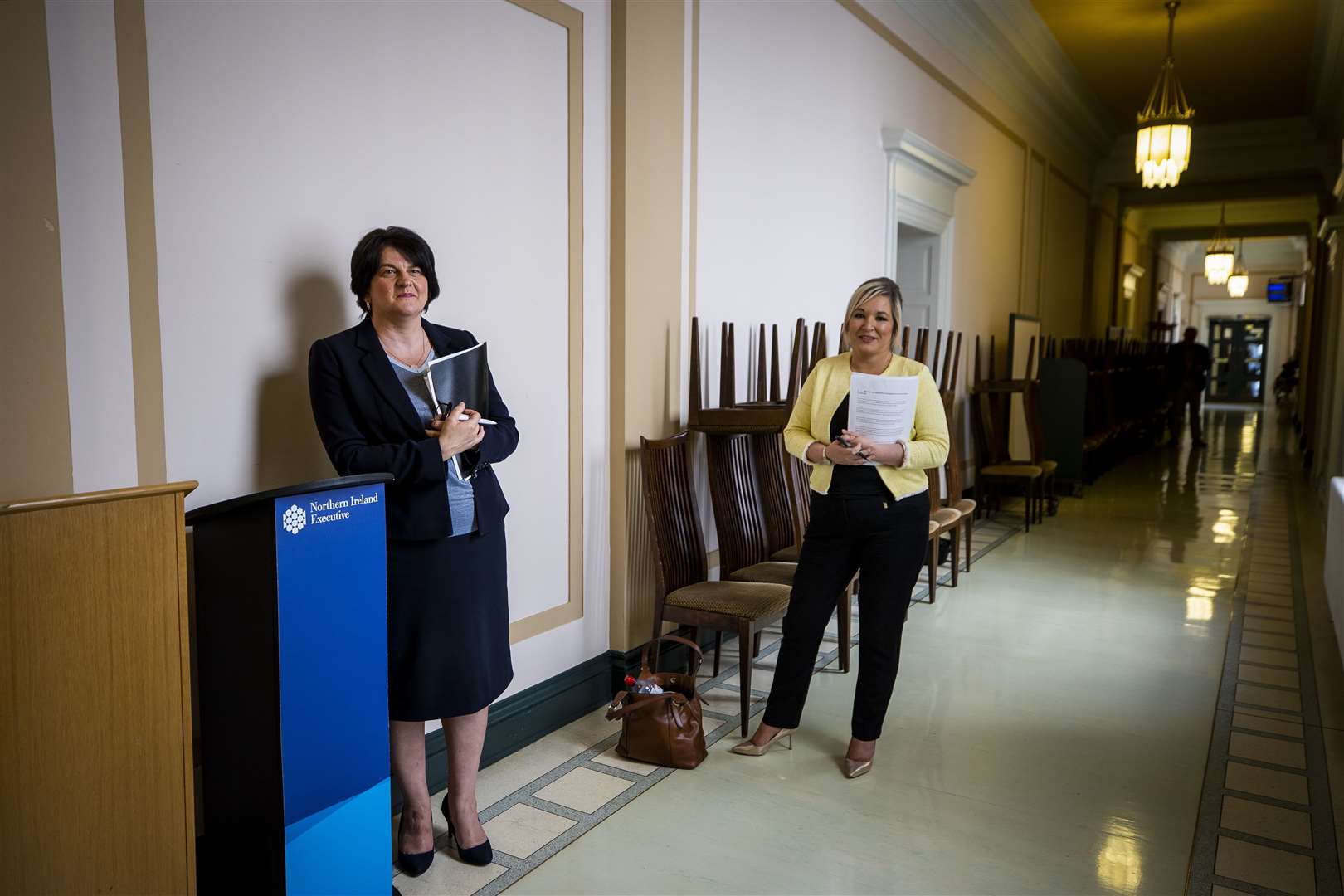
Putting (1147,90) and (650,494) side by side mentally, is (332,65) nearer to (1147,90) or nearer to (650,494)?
(650,494)

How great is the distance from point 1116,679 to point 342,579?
10.8 ft

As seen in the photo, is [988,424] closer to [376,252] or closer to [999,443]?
[999,443]

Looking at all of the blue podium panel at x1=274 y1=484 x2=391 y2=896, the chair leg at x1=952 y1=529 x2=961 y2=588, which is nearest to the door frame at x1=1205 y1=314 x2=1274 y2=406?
the chair leg at x1=952 y1=529 x2=961 y2=588

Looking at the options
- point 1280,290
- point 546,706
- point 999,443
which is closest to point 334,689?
point 546,706

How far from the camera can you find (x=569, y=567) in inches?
143

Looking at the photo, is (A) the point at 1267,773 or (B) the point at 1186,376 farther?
(B) the point at 1186,376

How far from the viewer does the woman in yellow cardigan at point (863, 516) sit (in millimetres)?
3043

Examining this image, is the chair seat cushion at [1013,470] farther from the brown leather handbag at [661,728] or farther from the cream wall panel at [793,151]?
the brown leather handbag at [661,728]

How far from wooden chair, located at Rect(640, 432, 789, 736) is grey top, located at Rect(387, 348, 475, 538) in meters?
1.27

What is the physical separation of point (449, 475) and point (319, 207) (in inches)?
31.5

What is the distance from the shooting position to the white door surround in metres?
6.30

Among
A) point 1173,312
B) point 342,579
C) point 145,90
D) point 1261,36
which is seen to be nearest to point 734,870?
point 342,579

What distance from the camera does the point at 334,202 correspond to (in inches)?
103

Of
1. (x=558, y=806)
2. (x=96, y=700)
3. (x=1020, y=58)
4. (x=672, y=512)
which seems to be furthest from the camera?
(x=1020, y=58)
